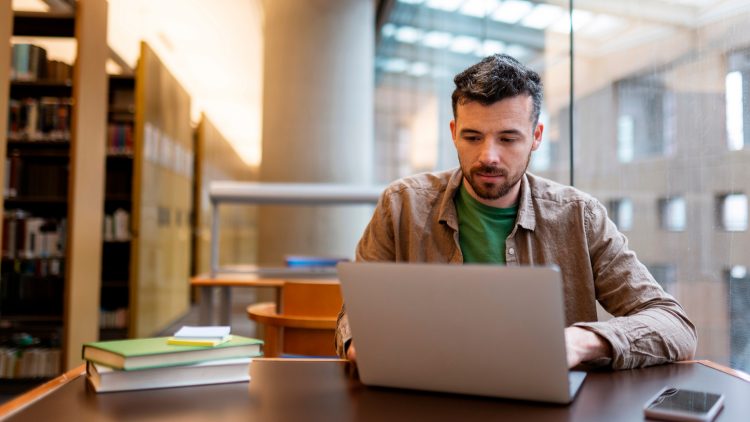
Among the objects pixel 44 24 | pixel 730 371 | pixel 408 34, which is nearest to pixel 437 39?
pixel 408 34

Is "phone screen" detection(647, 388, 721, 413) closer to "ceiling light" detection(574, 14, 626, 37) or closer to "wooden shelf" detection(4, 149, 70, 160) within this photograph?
"ceiling light" detection(574, 14, 626, 37)

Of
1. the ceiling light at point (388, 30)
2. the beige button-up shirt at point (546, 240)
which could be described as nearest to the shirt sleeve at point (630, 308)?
the beige button-up shirt at point (546, 240)

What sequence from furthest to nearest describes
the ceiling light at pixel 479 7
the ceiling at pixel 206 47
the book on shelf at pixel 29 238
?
the ceiling at pixel 206 47 < the ceiling light at pixel 479 7 < the book on shelf at pixel 29 238

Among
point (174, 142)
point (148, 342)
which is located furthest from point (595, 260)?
point (174, 142)

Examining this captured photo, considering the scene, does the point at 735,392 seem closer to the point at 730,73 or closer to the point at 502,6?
the point at 730,73

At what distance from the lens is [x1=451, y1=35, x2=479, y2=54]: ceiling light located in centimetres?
452

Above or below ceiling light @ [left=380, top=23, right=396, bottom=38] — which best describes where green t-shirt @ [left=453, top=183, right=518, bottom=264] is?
below

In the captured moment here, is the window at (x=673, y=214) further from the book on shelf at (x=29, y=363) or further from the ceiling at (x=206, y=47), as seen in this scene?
the book on shelf at (x=29, y=363)

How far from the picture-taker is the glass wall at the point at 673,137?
59.7 inches

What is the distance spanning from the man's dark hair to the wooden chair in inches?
45.3

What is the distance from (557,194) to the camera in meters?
1.43

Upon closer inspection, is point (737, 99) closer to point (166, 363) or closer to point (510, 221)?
point (510, 221)

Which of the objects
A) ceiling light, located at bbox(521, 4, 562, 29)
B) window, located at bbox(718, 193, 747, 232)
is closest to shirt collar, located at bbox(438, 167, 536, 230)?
window, located at bbox(718, 193, 747, 232)

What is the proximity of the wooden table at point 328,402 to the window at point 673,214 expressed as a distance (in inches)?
29.6
